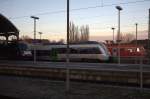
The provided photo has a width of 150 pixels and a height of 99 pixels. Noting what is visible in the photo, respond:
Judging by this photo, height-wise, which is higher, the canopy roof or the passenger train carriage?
the canopy roof

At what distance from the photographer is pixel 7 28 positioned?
4347cm

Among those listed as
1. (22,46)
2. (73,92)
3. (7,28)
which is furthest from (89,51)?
(73,92)

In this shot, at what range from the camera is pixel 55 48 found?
49625mm

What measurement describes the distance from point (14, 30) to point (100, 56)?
1192cm

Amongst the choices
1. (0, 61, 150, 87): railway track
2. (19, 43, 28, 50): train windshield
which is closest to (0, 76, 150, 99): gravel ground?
(0, 61, 150, 87): railway track

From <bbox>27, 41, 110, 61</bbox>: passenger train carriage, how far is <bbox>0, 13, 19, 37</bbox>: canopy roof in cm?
745

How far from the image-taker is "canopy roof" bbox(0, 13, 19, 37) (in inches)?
1682

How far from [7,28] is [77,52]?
33.5 ft

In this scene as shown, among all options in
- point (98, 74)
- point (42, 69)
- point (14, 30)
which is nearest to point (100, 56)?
point (14, 30)

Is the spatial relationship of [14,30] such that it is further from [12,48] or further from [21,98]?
[21,98]

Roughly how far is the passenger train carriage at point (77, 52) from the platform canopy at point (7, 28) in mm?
7445

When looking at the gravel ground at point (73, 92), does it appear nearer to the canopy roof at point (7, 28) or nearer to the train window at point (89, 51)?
the canopy roof at point (7, 28)

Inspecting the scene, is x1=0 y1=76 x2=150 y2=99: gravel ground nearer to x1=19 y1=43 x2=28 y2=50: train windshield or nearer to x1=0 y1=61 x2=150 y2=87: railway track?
x1=0 y1=61 x2=150 y2=87: railway track

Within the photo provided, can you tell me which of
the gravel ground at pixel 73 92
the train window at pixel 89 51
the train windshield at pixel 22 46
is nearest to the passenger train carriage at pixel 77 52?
the train window at pixel 89 51
